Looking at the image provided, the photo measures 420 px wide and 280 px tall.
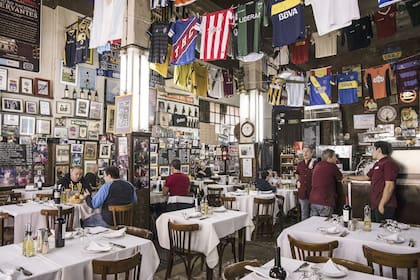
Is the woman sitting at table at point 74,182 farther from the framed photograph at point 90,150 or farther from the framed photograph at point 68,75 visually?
the framed photograph at point 68,75

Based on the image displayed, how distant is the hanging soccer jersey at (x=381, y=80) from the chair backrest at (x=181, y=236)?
7.56 m

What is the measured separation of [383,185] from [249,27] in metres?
3.24

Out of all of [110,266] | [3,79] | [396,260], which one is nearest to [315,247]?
[396,260]

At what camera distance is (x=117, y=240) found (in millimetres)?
3344

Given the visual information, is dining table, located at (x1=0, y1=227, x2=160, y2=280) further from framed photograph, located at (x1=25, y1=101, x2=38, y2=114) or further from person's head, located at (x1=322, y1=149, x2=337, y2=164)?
framed photograph, located at (x1=25, y1=101, x2=38, y2=114)

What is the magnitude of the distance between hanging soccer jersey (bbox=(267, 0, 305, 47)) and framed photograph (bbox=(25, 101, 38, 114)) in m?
6.06

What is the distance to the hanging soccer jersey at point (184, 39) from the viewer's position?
20.7 ft

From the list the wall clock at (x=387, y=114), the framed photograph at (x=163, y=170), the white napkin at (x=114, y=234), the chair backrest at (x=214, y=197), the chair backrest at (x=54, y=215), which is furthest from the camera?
the wall clock at (x=387, y=114)

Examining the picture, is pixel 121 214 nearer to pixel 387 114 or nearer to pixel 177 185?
pixel 177 185

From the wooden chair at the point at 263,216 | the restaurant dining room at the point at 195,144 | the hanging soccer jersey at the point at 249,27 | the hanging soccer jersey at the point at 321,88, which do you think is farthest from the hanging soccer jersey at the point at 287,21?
the hanging soccer jersey at the point at 321,88

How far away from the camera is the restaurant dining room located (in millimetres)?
3260

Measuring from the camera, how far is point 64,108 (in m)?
8.87

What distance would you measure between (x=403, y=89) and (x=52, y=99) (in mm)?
8998

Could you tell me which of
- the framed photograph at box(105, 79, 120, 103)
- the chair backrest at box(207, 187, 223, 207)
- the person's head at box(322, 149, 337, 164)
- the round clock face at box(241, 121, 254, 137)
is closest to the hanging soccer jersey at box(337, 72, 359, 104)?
the round clock face at box(241, 121, 254, 137)
